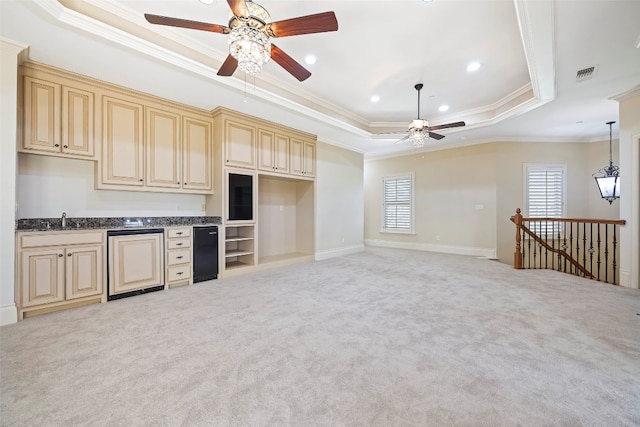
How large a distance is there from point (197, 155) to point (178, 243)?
1481 millimetres

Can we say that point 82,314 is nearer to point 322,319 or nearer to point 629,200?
A: point 322,319

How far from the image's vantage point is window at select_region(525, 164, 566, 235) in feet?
21.0

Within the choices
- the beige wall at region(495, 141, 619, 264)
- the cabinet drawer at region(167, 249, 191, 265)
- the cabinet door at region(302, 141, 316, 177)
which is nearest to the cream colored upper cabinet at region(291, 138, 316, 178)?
the cabinet door at region(302, 141, 316, 177)

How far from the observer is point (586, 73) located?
338 centimetres

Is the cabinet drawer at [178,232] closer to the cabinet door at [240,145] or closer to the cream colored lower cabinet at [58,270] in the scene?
the cream colored lower cabinet at [58,270]

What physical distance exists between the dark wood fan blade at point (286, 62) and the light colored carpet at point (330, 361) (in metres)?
2.48

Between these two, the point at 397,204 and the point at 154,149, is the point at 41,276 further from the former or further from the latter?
the point at 397,204

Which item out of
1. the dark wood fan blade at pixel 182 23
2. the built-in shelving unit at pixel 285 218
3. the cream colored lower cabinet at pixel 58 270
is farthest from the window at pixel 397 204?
the cream colored lower cabinet at pixel 58 270

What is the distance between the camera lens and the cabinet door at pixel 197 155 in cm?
414

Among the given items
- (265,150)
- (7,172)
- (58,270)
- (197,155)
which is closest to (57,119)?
(7,172)

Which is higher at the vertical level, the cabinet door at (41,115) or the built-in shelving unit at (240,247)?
the cabinet door at (41,115)

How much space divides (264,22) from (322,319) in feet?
8.83

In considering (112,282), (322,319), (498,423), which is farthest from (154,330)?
(498,423)

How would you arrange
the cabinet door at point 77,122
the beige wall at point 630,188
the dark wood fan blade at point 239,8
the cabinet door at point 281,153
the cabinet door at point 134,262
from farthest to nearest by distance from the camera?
1. the cabinet door at point 281,153
2. the beige wall at point 630,188
3. the cabinet door at point 134,262
4. the cabinet door at point 77,122
5. the dark wood fan blade at point 239,8
